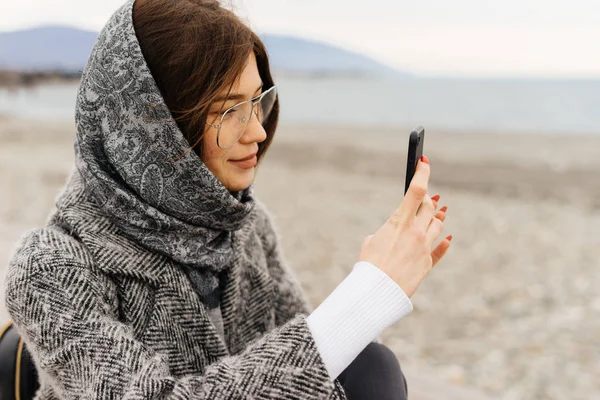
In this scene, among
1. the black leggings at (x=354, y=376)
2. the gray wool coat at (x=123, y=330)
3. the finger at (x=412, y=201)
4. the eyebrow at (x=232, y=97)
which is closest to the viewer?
the gray wool coat at (x=123, y=330)

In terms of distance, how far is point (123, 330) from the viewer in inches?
50.4

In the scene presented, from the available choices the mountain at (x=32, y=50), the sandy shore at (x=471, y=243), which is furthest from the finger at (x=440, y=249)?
the mountain at (x=32, y=50)

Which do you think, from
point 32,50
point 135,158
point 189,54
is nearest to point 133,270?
point 135,158

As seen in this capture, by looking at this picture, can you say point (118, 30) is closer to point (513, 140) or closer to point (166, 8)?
point (166, 8)

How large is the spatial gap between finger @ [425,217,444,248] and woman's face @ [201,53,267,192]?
0.47m

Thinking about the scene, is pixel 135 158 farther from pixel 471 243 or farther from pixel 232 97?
pixel 471 243

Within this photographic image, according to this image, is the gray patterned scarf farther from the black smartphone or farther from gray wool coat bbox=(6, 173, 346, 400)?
the black smartphone

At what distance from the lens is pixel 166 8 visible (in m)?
1.41

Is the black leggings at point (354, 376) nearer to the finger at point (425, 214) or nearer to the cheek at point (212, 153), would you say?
the finger at point (425, 214)

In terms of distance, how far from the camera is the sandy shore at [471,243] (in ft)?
12.2

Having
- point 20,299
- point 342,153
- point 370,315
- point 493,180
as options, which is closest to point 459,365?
point 370,315

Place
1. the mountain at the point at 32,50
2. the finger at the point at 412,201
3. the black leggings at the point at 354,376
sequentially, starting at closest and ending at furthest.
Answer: the finger at the point at 412,201 < the black leggings at the point at 354,376 < the mountain at the point at 32,50

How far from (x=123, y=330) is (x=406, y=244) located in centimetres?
64

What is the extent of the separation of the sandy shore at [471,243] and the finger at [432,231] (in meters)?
1.61
